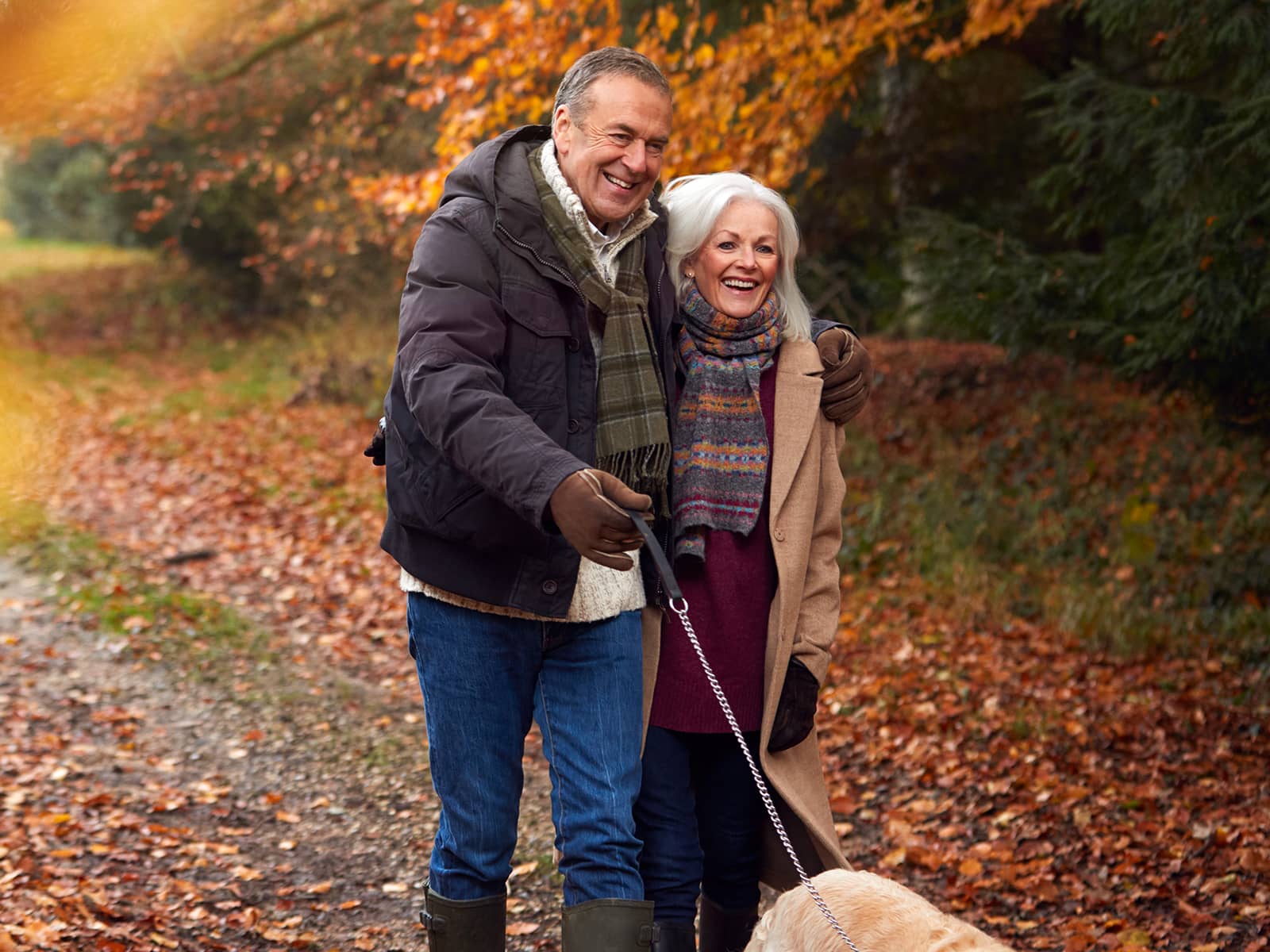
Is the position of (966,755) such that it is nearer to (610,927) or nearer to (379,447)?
(610,927)

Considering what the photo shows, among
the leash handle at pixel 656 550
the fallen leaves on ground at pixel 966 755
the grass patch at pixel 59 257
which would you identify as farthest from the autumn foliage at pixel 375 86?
the grass patch at pixel 59 257

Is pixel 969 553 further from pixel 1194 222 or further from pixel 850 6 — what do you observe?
pixel 850 6

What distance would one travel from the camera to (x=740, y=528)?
3.03m

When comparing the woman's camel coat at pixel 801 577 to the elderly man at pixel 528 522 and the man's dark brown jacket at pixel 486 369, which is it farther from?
the man's dark brown jacket at pixel 486 369

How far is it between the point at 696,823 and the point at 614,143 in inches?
67.5

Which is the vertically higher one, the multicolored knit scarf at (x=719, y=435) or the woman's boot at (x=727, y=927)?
the multicolored knit scarf at (x=719, y=435)

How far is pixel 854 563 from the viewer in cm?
880

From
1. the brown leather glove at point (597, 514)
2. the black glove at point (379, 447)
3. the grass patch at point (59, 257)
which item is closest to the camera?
the brown leather glove at point (597, 514)

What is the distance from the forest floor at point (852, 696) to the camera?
4359 mm

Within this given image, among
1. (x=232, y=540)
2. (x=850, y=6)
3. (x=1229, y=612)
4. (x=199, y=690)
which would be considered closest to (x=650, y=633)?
(x=199, y=690)

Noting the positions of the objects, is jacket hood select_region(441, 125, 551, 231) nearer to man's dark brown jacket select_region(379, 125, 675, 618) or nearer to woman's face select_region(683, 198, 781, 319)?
man's dark brown jacket select_region(379, 125, 675, 618)

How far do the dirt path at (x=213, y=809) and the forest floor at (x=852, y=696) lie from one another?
19 millimetres

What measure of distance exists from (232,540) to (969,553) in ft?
18.4

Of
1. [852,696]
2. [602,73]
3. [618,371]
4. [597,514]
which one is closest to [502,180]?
[602,73]
